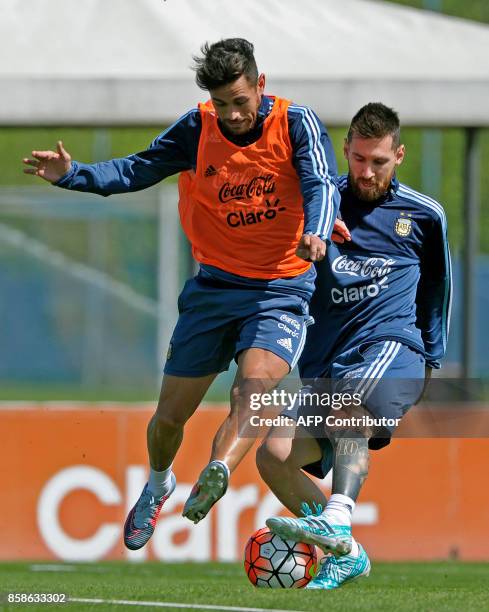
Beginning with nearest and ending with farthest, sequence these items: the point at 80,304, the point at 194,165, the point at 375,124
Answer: the point at 375,124, the point at 194,165, the point at 80,304

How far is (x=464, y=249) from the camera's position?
500 inches

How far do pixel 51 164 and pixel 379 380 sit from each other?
209 centimetres

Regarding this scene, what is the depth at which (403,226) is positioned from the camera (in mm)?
7395

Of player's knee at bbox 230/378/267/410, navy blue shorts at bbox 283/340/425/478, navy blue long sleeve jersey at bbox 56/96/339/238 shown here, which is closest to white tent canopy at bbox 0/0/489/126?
navy blue long sleeve jersey at bbox 56/96/339/238

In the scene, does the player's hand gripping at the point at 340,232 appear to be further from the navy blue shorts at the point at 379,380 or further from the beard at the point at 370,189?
the navy blue shorts at the point at 379,380

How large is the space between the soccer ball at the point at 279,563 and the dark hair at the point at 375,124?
A: 2.18m

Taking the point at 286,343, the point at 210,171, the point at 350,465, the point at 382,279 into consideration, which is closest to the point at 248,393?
the point at 286,343

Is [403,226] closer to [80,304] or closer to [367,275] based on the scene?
[367,275]

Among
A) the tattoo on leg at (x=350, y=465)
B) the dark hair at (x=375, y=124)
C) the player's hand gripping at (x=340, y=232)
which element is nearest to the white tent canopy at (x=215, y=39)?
the dark hair at (x=375, y=124)

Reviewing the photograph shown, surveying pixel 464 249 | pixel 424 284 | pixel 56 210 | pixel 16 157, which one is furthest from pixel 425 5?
pixel 424 284

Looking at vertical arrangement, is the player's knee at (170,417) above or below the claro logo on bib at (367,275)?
below

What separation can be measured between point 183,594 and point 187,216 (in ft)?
6.72

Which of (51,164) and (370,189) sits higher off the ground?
(51,164)

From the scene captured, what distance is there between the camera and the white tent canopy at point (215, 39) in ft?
35.8
